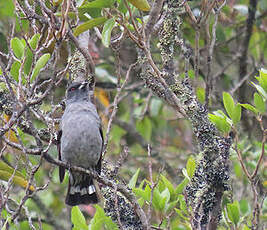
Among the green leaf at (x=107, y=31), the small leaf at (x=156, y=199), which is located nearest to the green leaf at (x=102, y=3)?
the green leaf at (x=107, y=31)

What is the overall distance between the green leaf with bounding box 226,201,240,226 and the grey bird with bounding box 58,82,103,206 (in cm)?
136

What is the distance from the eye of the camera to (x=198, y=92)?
5.63 meters

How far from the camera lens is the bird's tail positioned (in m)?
4.86

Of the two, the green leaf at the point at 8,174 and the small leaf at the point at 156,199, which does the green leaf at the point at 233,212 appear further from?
the green leaf at the point at 8,174

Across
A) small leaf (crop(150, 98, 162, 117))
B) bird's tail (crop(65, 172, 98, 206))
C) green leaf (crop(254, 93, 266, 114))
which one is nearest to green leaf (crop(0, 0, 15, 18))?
bird's tail (crop(65, 172, 98, 206))

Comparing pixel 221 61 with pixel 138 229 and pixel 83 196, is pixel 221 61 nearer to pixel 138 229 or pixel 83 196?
pixel 83 196

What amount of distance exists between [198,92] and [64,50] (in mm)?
1580

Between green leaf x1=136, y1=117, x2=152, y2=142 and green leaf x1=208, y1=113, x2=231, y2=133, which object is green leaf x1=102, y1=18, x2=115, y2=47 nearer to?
green leaf x1=208, y1=113, x2=231, y2=133

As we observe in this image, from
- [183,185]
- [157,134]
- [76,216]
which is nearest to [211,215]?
[183,185]

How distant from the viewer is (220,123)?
3.98 metres

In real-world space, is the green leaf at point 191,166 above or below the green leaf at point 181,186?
above

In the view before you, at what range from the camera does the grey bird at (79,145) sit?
16.0 feet

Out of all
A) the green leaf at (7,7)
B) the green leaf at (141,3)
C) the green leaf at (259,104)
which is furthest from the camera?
the green leaf at (7,7)

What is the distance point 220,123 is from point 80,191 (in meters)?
1.72
